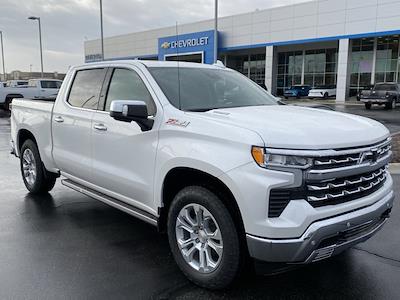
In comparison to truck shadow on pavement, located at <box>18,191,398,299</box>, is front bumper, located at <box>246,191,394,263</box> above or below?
above

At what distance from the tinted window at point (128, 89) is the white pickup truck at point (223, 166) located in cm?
1

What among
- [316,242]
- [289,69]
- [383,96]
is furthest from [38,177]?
[289,69]

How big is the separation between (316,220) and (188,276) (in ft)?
4.15

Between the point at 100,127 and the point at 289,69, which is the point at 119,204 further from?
the point at 289,69

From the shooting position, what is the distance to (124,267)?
396 cm

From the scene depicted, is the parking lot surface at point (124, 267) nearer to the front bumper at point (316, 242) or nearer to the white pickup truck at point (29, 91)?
the front bumper at point (316, 242)

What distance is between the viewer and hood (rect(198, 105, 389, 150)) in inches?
118

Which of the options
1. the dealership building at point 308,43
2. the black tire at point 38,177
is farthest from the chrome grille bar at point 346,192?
A: the dealership building at point 308,43

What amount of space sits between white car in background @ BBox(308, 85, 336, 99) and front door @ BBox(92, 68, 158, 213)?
36.1m

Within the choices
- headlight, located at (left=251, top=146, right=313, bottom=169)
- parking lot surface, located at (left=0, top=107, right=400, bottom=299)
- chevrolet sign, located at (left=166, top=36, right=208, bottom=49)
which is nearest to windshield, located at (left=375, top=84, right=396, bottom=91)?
chevrolet sign, located at (left=166, top=36, right=208, bottom=49)

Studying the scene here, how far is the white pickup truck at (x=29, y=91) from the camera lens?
74.7 feet

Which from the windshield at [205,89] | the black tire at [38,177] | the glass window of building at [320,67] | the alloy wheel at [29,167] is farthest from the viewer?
the glass window of building at [320,67]

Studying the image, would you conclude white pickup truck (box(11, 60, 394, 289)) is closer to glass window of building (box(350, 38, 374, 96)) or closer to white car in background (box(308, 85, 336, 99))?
white car in background (box(308, 85, 336, 99))

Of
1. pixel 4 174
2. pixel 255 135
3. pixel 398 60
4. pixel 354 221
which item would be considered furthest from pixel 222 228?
pixel 398 60
